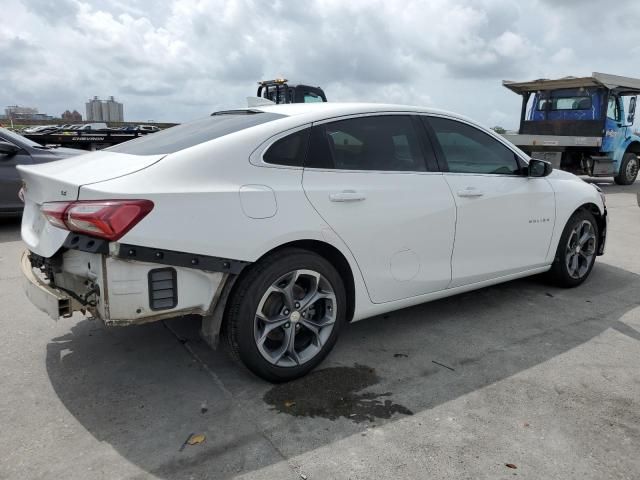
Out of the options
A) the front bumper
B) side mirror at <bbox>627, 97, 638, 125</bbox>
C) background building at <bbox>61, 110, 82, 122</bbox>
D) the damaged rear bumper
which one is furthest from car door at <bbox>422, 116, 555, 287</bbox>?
background building at <bbox>61, 110, 82, 122</bbox>

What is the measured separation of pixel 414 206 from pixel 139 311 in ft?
6.09

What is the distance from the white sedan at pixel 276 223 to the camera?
2.64 metres

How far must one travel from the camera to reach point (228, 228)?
2764mm

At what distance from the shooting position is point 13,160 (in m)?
7.37

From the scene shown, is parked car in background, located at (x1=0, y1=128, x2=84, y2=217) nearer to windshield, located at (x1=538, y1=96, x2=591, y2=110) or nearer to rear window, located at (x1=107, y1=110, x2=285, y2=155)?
rear window, located at (x1=107, y1=110, x2=285, y2=155)

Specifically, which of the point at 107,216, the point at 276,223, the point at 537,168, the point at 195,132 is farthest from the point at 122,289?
the point at 537,168

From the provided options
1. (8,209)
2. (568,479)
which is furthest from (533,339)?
(8,209)

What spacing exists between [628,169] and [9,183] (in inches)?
590

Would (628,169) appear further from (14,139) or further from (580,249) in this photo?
(14,139)

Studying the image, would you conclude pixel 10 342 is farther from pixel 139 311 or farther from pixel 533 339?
pixel 533 339

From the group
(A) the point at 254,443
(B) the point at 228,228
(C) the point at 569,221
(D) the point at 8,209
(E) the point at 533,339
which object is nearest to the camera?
(A) the point at 254,443

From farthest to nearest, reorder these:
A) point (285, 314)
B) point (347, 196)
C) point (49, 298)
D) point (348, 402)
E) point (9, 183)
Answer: point (9, 183) < point (347, 196) < point (285, 314) < point (348, 402) < point (49, 298)

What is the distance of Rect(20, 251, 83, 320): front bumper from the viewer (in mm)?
2777

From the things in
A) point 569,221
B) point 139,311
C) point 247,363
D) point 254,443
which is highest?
point 569,221
